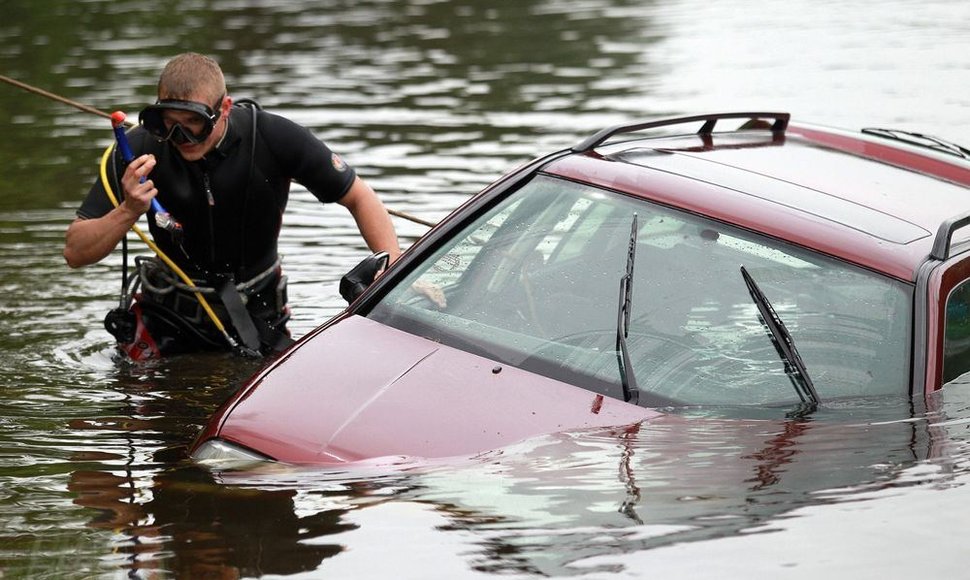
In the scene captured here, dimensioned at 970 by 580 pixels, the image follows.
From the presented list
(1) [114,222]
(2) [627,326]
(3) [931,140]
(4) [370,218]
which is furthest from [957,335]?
(1) [114,222]

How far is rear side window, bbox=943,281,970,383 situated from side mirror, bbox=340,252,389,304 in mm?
1978

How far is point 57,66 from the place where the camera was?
58.0 ft

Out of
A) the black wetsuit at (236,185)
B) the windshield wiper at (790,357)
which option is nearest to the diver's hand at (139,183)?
the black wetsuit at (236,185)

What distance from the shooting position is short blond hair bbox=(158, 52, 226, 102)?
6367 millimetres

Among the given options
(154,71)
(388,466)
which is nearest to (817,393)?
(388,466)

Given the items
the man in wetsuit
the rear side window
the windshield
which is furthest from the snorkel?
the rear side window

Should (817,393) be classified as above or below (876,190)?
below

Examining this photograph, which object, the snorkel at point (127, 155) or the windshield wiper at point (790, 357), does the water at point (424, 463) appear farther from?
the snorkel at point (127, 155)

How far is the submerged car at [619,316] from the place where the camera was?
4.81 meters

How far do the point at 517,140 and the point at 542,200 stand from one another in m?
7.90

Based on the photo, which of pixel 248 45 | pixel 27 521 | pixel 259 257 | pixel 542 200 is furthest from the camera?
pixel 248 45

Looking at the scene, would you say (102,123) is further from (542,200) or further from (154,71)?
(542,200)

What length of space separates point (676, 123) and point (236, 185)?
1.90 m

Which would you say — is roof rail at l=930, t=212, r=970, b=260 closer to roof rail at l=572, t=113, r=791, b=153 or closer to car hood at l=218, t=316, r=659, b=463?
car hood at l=218, t=316, r=659, b=463
